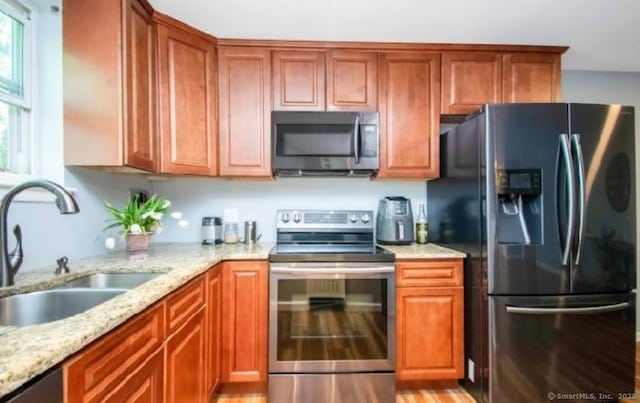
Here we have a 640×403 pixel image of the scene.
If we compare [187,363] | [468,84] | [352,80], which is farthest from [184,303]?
[468,84]

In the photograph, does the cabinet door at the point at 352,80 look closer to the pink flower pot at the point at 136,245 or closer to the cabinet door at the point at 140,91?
the cabinet door at the point at 140,91

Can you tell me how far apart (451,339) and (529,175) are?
107 cm

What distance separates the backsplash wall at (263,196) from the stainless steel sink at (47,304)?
1208 millimetres

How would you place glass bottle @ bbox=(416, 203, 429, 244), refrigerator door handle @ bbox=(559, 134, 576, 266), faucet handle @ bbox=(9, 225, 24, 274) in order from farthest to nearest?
glass bottle @ bbox=(416, 203, 429, 244), refrigerator door handle @ bbox=(559, 134, 576, 266), faucet handle @ bbox=(9, 225, 24, 274)

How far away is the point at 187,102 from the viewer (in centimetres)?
194

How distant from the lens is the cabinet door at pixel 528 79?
2.15 m

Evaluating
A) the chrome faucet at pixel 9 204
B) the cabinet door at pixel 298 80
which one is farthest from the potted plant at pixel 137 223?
the cabinet door at pixel 298 80

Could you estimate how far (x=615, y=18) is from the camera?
6.03ft

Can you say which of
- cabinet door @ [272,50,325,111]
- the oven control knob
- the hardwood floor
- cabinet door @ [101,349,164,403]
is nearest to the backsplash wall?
the oven control knob

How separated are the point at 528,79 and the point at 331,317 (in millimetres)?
2094

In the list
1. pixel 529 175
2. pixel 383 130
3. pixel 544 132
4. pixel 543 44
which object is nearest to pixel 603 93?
pixel 543 44

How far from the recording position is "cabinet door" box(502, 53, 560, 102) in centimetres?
215

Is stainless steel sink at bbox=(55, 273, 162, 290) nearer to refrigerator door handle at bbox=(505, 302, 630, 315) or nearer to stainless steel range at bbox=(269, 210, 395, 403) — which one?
stainless steel range at bbox=(269, 210, 395, 403)

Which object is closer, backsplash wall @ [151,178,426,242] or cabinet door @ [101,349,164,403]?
cabinet door @ [101,349,164,403]
